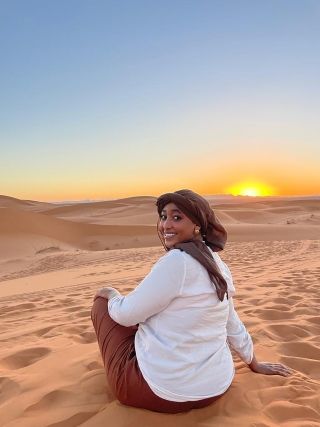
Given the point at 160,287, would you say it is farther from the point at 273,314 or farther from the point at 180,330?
the point at 273,314

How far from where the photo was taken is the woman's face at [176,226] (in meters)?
2.52

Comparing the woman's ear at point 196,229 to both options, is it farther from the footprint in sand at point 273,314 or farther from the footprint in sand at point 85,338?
the footprint in sand at point 273,314

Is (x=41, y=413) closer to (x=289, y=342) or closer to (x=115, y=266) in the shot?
(x=289, y=342)

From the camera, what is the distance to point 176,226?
2525 mm

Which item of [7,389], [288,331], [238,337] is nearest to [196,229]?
[238,337]

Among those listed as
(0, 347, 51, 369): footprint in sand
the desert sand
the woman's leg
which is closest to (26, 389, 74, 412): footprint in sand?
the desert sand

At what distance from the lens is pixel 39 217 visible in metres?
24.7

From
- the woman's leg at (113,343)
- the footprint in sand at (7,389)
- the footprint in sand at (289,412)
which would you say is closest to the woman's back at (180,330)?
the woman's leg at (113,343)

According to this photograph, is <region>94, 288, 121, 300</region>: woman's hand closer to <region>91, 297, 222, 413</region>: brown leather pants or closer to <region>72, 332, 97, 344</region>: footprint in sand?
<region>91, 297, 222, 413</region>: brown leather pants

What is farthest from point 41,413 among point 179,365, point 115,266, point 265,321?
point 115,266

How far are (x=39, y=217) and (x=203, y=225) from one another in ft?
76.0

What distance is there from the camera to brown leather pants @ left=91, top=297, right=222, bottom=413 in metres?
2.52

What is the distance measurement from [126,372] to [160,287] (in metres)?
0.63

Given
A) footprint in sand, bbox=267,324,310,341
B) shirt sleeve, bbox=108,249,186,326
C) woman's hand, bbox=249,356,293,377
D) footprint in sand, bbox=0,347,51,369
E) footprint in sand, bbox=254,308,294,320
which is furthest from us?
footprint in sand, bbox=254,308,294,320
